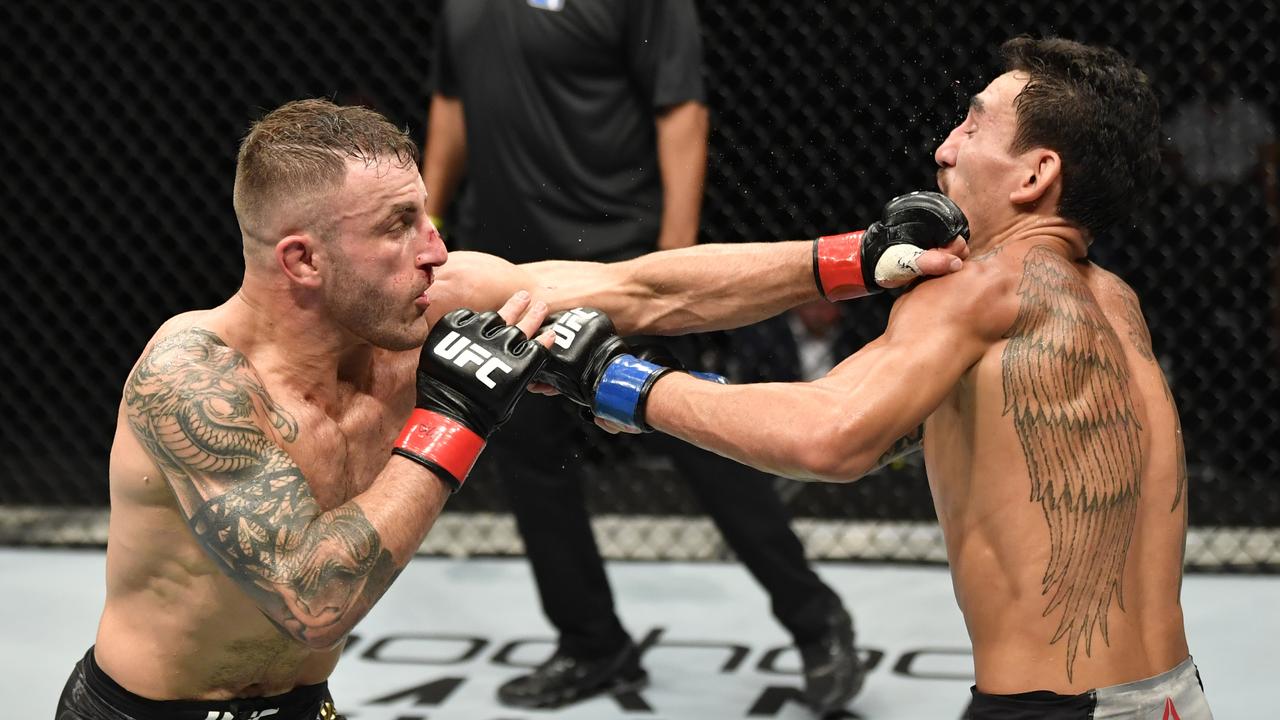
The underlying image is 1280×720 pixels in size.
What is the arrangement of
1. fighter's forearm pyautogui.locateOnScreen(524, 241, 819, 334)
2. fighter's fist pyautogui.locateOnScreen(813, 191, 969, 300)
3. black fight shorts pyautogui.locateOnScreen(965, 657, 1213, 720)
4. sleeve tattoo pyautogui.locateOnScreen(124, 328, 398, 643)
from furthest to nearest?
fighter's forearm pyautogui.locateOnScreen(524, 241, 819, 334), fighter's fist pyautogui.locateOnScreen(813, 191, 969, 300), black fight shorts pyautogui.locateOnScreen(965, 657, 1213, 720), sleeve tattoo pyautogui.locateOnScreen(124, 328, 398, 643)

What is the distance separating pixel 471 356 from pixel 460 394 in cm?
4

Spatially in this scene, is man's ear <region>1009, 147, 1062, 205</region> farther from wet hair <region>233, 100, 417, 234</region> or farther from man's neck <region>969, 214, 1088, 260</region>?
wet hair <region>233, 100, 417, 234</region>

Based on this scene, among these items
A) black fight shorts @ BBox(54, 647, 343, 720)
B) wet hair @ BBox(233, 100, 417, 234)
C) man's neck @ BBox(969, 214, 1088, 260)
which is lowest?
black fight shorts @ BBox(54, 647, 343, 720)

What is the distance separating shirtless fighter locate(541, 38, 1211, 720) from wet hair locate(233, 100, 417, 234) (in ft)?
1.25

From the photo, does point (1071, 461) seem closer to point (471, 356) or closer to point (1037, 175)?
point (1037, 175)

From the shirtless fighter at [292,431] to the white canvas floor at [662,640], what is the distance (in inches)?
42.1

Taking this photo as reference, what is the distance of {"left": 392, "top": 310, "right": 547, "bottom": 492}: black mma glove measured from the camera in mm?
1529

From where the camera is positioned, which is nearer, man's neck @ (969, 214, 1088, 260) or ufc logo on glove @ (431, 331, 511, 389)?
ufc logo on glove @ (431, 331, 511, 389)

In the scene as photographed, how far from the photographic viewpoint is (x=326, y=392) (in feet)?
5.49

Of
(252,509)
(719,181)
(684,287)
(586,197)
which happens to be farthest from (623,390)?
(719,181)

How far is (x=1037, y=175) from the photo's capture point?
5.40 feet

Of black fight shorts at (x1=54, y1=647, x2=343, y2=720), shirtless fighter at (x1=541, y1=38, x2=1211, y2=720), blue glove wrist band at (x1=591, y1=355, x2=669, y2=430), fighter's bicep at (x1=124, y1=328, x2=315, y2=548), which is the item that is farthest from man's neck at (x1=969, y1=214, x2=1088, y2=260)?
black fight shorts at (x1=54, y1=647, x2=343, y2=720)

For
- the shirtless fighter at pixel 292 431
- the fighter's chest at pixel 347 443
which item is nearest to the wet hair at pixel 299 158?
the shirtless fighter at pixel 292 431

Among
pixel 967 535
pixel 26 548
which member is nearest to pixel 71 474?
pixel 26 548
